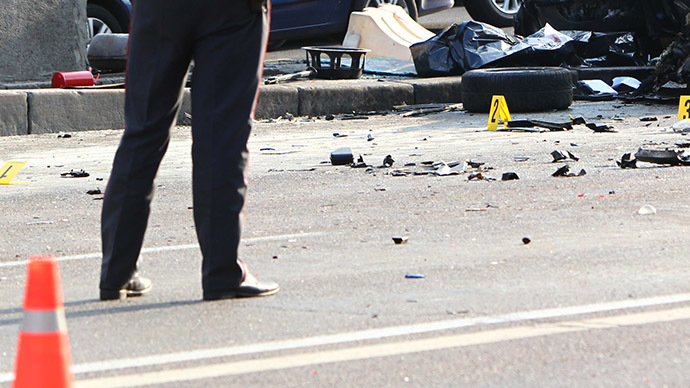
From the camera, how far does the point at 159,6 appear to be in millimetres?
3926

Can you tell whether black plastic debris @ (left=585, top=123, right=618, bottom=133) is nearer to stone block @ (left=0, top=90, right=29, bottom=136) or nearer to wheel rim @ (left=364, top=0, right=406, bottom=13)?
stone block @ (left=0, top=90, right=29, bottom=136)

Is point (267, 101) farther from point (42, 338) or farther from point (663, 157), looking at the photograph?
point (42, 338)

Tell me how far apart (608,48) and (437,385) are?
11.4m

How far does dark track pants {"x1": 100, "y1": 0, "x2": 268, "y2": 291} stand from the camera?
156 inches

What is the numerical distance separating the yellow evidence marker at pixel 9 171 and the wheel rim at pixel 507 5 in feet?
35.7

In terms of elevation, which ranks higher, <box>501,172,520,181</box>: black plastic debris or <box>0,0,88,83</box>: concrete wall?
<box>0,0,88,83</box>: concrete wall

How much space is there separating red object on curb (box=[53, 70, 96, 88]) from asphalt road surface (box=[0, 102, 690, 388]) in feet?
10.2

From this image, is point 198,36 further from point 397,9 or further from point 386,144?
point 397,9

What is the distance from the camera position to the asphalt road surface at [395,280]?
3.28 metres

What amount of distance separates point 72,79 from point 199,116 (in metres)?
7.61

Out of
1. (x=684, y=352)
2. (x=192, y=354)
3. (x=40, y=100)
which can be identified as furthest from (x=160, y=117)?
(x=40, y=100)

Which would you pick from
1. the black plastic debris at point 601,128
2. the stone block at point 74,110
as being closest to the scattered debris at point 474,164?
the black plastic debris at point 601,128

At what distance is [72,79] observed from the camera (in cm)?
1127

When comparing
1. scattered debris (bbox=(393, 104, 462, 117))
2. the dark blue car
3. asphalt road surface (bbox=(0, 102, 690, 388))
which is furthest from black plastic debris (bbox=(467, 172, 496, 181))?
the dark blue car
